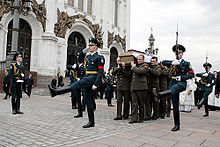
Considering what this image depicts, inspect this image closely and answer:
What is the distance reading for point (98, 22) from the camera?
27.1 meters

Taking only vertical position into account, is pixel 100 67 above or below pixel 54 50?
below

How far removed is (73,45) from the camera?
2478 centimetres

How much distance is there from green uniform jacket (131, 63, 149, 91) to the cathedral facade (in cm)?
1616

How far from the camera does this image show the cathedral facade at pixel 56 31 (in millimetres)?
19969

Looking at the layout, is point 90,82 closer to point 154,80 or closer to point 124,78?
point 124,78

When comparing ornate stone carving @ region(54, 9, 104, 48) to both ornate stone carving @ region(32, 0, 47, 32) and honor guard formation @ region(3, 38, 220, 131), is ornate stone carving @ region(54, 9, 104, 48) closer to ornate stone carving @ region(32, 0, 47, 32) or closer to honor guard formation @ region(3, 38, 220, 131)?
ornate stone carving @ region(32, 0, 47, 32)

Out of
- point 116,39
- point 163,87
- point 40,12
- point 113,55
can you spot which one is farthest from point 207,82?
point 113,55

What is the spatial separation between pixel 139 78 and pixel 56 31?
17352 mm

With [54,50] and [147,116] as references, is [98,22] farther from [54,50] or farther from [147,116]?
[147,116]

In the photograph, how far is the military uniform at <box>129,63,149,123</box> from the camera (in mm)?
5699

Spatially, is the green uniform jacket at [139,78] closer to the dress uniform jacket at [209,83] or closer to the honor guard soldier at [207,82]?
the honor guard soldier at [207,82]

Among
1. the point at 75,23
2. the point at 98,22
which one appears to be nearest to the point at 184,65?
the point at 75,23

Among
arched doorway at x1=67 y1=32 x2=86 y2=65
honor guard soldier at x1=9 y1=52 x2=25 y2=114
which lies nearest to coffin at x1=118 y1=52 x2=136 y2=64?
honor guard soldier at x1=9 y1=52 x2=25 y2=114

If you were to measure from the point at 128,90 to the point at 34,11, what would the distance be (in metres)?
16.7
